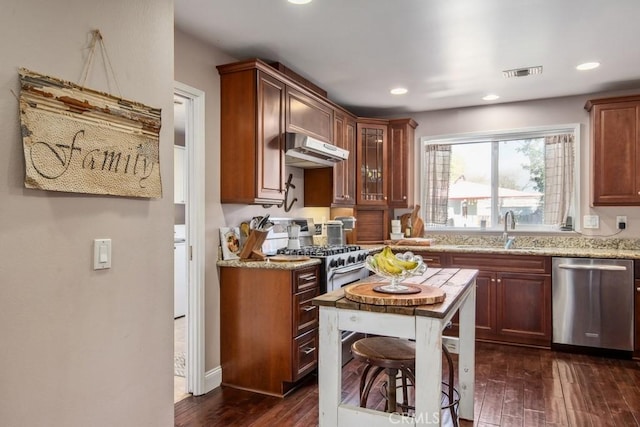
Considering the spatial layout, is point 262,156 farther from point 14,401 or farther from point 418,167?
point 418,167

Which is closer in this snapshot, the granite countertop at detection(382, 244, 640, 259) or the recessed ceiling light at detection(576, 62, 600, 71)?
the recessed ceiling light at detection(576, 62, 600, 71)

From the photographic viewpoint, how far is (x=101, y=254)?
1.57m

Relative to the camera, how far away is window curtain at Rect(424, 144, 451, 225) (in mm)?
4984

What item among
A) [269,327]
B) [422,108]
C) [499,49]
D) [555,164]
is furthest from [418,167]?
[269,327]

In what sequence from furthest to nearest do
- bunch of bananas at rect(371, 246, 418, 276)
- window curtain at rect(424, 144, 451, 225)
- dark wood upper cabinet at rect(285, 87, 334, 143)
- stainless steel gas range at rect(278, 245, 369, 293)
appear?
window curtain at rect(424, 144, 451, 225) < dark wood upper cabinet at rect(285, 87, 334, 143) < stainless steel gas range at rect(278, 245, 369, 293) < bunch of bananas at rect(371, 246, 418, 276)

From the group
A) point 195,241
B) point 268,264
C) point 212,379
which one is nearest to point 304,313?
point 268,264

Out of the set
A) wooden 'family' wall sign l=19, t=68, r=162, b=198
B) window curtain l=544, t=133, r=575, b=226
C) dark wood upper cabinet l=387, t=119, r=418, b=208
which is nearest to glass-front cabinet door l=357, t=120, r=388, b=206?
dark wood upper cabinet l=387, t=119, r=418, b=208

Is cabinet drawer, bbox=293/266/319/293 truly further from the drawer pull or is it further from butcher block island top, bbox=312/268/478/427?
butcher block island top, bbox=312/268/478/427

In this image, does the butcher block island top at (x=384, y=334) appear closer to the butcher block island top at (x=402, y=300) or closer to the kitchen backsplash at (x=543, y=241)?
the butcher block island top at (x=402, y=300)

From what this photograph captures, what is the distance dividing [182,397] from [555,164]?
4231mm

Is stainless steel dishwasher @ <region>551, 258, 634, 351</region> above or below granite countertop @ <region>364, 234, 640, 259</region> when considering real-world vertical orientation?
below

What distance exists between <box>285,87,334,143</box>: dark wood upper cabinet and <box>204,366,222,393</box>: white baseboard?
1.90 meters

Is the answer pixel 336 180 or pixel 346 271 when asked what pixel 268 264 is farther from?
pixel 336 180

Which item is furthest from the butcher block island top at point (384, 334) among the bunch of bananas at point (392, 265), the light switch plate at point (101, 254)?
the light switch plate at point (101, 254)
